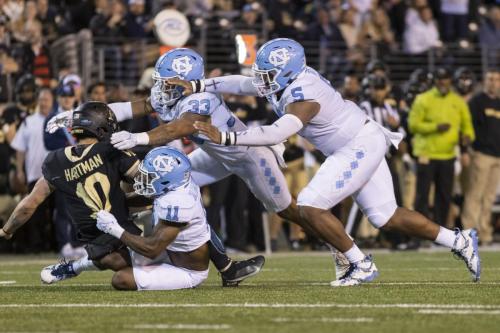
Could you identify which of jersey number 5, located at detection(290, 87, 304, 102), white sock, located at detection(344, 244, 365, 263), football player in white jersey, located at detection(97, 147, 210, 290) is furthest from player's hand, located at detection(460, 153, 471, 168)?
football player in white jersey, located at detection(97, 147, 210, 290)

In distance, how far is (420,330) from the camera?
235 inches

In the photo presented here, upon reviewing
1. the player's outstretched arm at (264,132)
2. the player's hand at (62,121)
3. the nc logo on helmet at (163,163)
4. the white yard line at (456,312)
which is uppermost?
the player's outstretched arm at (264,132)

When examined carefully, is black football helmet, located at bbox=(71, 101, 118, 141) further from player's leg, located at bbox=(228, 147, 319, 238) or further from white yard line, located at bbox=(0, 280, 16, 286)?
white yard line, located at bbox=(0, 280, 16, 286)

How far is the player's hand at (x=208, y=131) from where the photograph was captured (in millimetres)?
7855

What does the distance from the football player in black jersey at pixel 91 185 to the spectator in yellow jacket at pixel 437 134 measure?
6518 millimetres

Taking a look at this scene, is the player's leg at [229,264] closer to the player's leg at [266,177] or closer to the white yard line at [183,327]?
the player's leg at [266,177]

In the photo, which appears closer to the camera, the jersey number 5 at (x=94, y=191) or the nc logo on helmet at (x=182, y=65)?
the jersey number 5 at (x=94, y=191)

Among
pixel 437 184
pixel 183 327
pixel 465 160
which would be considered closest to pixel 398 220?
pixel 183 327

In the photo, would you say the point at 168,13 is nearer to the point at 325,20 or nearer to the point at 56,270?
the point at 325,20

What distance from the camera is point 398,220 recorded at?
865 cm

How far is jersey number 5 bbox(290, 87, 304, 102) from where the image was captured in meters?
8.29

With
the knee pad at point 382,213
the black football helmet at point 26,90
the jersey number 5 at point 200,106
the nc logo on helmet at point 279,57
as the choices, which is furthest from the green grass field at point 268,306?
the black football helmet at point 26,90

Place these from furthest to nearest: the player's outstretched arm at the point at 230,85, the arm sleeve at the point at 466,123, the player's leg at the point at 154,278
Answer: the arm sleeve at the point at 466,123
the player's outstretched arm at the point at 230,85
the player's leg at the point at 154,278

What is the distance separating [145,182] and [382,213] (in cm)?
170
